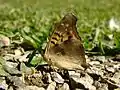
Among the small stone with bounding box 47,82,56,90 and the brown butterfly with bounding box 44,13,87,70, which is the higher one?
the brown butterfly with bounding box 44,13,87,70

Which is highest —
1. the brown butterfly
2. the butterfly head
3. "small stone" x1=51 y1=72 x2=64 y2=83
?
the butterfly head

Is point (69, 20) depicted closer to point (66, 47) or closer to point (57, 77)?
point (66, 47)

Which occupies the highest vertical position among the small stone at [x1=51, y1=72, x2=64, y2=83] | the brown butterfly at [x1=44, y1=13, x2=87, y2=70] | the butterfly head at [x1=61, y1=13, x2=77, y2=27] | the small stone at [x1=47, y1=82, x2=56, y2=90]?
the butterfly head at [x1=61, y1=13, x2=77, y2=27]

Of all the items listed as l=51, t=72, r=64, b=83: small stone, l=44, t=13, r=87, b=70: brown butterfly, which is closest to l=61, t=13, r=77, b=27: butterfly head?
l=44, t=13, r=87, b=70: brown butterfly

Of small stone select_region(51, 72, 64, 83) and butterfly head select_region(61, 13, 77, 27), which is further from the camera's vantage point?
small stone select_region(51, 72, 64, 83)

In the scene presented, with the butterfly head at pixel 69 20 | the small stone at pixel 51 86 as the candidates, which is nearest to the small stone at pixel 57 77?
the small stone at pixel 51 86

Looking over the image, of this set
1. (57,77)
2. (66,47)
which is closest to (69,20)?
(66,47)

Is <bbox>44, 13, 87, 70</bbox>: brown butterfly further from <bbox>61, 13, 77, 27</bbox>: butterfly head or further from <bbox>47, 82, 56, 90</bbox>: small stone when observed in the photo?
<bbox>47, 82, 56, 90</bbox>: small stone

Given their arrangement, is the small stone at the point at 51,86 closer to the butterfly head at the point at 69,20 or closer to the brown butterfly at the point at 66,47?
the brown butterfly at the point at 66,47
